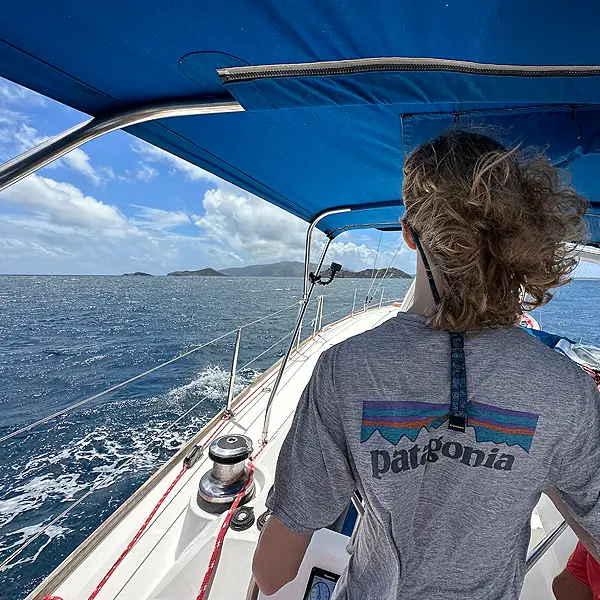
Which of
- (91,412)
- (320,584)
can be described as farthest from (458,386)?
(91,412)

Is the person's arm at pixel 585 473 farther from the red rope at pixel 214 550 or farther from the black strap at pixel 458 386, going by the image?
the red rope at pixel 214 550

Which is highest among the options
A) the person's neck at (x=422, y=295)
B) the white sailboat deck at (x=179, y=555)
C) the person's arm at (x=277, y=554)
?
the person's neck at (x=422, y=295)

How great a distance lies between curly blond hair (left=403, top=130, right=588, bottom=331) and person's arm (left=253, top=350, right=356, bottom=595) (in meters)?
0.18

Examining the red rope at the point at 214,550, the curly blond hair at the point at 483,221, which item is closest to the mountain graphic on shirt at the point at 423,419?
the curly blond hair at the point at 483,221

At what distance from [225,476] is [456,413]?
1.40 m

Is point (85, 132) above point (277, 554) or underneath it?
above

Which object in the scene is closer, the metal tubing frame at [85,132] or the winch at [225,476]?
the metal tubing frame at [85,132]

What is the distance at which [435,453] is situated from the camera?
51 centimetres

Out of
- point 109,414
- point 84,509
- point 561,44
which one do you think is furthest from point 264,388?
point 109,414

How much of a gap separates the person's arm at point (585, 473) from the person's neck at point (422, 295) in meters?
0.22

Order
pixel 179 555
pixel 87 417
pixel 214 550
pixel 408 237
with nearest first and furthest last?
pixel 408 237 → pixel 214 550 → pixel 179 555 → pixel 87 417

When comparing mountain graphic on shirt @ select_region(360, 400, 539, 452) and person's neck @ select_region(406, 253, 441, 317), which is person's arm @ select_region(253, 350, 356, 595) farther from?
person's neck @ select_region(406, 253, 441, 317)

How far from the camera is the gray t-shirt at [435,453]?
0.48 m

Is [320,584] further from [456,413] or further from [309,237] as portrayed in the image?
[309,237]
